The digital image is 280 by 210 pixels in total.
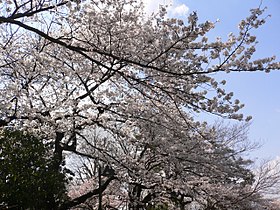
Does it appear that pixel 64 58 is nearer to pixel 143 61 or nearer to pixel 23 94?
pixel 23 94

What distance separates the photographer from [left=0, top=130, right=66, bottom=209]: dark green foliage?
5.31 meters

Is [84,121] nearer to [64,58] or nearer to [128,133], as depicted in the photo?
[128,133]

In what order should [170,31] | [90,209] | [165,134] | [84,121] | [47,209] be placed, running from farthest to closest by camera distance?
[90,209] → [165,134] → [84,121] → [47,209] → [170,31]

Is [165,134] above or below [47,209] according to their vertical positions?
above

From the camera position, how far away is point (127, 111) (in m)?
6.81

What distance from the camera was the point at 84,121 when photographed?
21.2 feet

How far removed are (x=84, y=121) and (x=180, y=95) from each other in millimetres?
2719

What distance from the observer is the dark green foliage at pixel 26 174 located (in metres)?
5.31

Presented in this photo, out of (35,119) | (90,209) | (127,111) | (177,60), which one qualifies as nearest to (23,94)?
(35,119)

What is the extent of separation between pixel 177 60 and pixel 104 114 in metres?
2.60

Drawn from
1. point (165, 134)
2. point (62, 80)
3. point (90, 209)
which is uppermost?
point (62, 80)

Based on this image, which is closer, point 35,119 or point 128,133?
point 35,119

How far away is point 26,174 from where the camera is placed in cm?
552

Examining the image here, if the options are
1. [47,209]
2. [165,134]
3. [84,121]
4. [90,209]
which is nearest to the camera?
[47,209]
